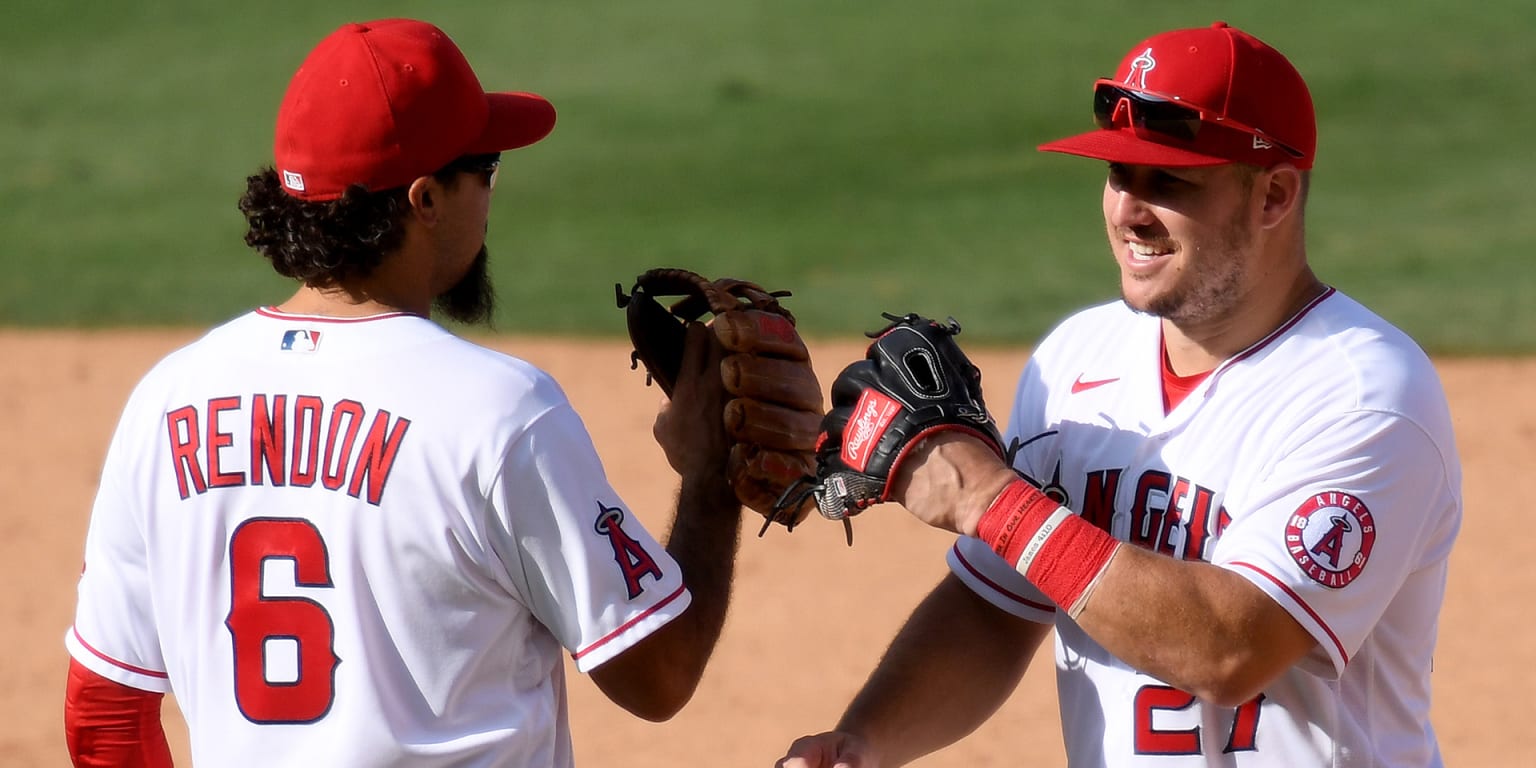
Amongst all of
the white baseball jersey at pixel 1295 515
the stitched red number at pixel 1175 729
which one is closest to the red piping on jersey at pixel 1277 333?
the white baseball jersey at pixel 1295 515

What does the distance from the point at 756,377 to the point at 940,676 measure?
2.13 ft

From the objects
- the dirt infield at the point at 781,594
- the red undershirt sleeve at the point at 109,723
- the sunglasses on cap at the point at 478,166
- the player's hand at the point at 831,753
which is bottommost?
the dirt infield at the point at 781,594

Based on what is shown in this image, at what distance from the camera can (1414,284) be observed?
12.2m

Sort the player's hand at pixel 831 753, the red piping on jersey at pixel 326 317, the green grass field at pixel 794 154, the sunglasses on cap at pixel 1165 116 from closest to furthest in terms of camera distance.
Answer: the red piping on jersey at pixel 326 317
the sunglasses on cap at pixel 1165 116
the player's hand at pixel 831 753
the green grass field at pixel 794 154

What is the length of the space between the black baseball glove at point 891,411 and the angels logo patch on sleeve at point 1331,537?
48 centimetres

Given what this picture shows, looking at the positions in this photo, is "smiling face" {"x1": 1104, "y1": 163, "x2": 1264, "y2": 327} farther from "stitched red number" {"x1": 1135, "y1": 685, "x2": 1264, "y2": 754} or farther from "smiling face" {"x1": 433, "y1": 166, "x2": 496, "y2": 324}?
"smiling face" {"x1": 433, "y1": 166, "x2": 496, "y2": 324}

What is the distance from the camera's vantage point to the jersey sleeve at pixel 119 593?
2.71 meters

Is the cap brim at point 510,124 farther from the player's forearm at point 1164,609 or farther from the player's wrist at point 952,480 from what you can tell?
the player's forearm at point 1164,609

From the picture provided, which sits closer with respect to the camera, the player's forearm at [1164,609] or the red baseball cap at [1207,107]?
the player's forearm at [1164,609]

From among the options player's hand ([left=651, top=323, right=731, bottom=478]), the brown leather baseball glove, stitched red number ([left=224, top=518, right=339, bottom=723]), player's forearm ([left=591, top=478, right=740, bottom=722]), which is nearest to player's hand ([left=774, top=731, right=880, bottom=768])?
player's forearm ([left=591, top=478, right=740, bottom=722])

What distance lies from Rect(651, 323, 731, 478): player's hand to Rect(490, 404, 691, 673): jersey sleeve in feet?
1.63

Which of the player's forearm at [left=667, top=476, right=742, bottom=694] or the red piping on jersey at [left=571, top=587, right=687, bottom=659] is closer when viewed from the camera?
the red piping on jersey at [left=571, top=587, right=687, bottom=659]

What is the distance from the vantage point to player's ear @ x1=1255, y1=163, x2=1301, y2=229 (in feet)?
9.72

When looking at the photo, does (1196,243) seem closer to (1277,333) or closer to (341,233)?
(1277,333)
